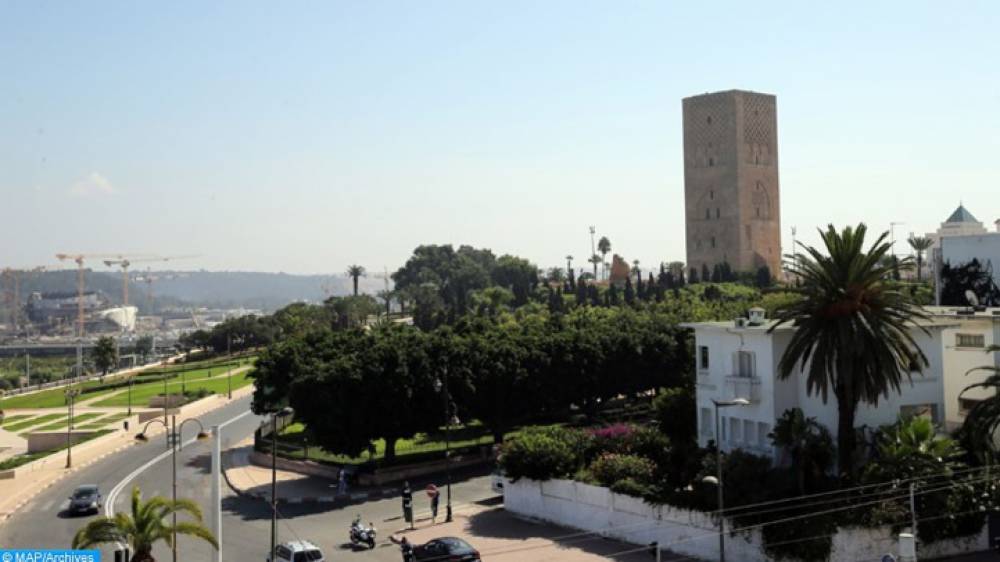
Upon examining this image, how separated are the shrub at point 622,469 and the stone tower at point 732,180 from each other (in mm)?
96870

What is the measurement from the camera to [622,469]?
129 feet

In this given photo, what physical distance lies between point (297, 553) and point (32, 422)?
6612 cm

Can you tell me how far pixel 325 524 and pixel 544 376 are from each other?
18815 mm

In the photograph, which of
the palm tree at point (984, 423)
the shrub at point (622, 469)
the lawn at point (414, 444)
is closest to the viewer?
the palm tree at point (984, 423)

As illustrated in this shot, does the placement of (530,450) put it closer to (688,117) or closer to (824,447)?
(824,447)

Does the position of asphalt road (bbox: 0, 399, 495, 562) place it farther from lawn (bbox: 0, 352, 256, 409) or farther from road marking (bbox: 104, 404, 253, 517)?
lawn (bbox: 0, 352, 256, 409)

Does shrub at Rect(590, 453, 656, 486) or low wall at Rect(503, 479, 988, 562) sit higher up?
shrub at Rect(590, 453, 656, 486)

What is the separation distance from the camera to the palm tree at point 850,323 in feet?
112

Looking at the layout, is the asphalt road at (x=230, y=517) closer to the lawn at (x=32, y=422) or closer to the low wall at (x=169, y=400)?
the low wall at (x=169, y=400)

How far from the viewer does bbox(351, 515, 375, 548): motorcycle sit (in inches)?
1527

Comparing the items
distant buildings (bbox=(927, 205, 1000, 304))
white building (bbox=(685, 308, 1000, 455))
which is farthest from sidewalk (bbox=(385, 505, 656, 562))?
distant buildings (bbox=(927, 205, 1000, 304))

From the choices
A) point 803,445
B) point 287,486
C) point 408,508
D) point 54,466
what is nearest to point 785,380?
point 803,445

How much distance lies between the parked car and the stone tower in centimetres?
10574

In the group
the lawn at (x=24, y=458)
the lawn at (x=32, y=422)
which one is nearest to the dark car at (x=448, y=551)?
the lawn at (x=24, y=458)
